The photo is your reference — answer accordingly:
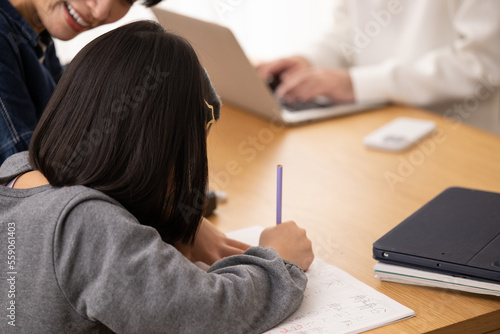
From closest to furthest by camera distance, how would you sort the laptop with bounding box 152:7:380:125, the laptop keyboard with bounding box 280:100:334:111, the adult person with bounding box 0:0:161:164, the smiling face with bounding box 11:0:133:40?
the adult person with bounding box 0:0:161:164
the smiling face with bounding box 11:0:133:40
the laptop with bounding box 152:7:380:125
the laptop keyboard with bounding box 280:100:334:111

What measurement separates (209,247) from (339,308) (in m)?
0.25

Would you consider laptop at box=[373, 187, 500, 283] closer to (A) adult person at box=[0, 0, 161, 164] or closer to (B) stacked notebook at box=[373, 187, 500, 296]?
(B) stacked notebook at box=[373, 187, 500, 296]

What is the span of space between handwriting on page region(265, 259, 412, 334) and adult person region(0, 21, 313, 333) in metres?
0.03

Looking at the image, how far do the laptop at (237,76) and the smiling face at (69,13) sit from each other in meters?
0.32

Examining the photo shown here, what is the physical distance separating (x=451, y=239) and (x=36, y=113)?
31.1 inches

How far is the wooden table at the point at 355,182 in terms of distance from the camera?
0.87 m

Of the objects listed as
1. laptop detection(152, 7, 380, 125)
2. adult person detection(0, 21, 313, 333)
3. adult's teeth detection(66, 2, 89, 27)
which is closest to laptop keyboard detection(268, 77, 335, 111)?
laptop detection(152, 7, 380, 125)

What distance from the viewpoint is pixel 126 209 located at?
0.79 metres

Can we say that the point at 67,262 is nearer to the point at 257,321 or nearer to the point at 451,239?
the point at 257,321

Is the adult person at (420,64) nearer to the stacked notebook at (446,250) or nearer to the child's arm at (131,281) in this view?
the stacked notebook at (446,250)

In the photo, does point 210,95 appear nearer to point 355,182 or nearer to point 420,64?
point 355,182

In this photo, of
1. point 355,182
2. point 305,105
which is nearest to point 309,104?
point 305,105

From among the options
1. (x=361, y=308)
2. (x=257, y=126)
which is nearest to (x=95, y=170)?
(x=361, y=308)

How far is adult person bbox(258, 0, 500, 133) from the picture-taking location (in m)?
1.78
